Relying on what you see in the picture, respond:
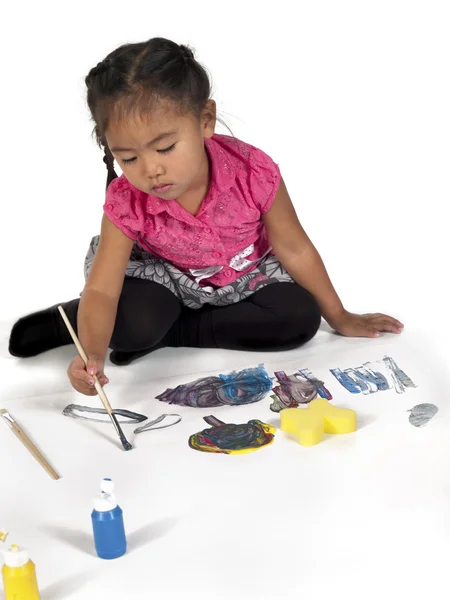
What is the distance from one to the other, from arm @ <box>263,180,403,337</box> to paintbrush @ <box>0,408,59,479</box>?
745mm

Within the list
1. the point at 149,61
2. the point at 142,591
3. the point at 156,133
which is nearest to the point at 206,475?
the point at 142,591

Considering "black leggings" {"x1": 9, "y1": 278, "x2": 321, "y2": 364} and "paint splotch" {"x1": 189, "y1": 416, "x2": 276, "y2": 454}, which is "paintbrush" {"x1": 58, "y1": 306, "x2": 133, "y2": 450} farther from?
"black leggings" {"x1": 9, "y1": 278, "x2": 321, "y2": 364}

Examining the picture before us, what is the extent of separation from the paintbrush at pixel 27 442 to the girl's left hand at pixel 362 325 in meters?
0.83

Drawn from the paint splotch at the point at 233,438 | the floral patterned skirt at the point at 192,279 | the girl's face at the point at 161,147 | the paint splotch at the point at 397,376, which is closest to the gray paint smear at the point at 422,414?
the paint splotch at the point at 397,376

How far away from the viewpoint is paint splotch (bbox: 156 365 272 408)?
194 cm

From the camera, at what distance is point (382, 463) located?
1.64m

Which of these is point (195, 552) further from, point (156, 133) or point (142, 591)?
point (156, 133)

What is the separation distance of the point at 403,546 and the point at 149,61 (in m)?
1.02

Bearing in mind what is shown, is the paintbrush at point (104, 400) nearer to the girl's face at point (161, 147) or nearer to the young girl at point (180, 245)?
the young girl at point (180, 245)

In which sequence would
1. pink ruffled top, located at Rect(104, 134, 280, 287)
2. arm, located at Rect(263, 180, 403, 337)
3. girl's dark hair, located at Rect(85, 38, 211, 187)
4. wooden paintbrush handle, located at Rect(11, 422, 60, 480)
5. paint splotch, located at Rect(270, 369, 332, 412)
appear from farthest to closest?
1. arm, located at Rect(263, 180, 403, 337)
2. pink ruffled top, located at Rect(104, 134, 280, 287)
3. paint splotch, located at Rect(270, 369, 332, 412)
4. girl's dark hair, located at Rect(85, 38, 211, 187)
5. wooden paintbrush handle, located at Rect(11, 422, 60, 480)

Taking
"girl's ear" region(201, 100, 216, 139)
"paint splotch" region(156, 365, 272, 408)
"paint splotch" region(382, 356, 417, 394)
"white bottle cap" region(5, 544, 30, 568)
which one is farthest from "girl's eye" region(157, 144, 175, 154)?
"white bottle cap" region(5, 544, 30, 568)

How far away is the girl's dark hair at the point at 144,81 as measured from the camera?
1796 millimetres

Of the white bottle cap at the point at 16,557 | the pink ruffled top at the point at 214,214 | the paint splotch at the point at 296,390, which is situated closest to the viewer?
the white bottle cap at the point at 16,557

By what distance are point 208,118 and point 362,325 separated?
2.19ft
